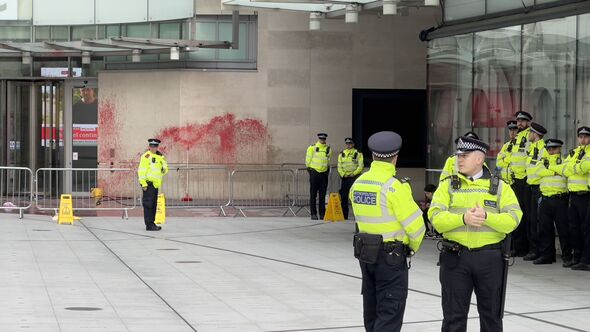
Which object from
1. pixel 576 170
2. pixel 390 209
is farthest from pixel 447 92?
pixel 390 209

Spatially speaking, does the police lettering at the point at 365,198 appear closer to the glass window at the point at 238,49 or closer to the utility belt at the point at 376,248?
the utility belt at the point at 376,248

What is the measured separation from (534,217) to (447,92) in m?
6.73

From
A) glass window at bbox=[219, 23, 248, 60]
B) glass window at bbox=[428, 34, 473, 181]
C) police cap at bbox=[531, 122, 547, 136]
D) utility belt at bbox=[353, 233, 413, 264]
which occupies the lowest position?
utility belt at bbox=[353, 233, 413, 264]

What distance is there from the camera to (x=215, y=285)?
15.2m

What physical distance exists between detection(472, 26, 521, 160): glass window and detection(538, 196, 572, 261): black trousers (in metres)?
4.46

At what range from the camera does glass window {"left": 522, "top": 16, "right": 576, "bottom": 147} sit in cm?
2028

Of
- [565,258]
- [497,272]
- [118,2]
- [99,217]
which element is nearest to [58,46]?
[118,2]

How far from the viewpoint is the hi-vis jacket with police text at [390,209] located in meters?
9.23

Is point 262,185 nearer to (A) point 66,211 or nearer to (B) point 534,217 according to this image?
(A) point 66,211

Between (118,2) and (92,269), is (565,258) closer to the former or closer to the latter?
(92,269)

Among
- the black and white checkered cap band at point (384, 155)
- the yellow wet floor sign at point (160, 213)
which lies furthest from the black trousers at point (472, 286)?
the yellow wet floor sign at point (160, 213)

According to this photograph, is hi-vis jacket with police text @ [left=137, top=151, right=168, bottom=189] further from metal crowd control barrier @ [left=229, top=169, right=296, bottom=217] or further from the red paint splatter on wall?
the red paint splatter on wall

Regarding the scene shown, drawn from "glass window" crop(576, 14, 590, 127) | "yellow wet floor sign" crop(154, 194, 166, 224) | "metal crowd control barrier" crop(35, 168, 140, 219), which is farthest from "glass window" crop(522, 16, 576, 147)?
"metal crowd control barrier" crop(35, 168, 140, 219)

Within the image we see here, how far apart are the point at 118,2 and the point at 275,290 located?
20129 millimetres
